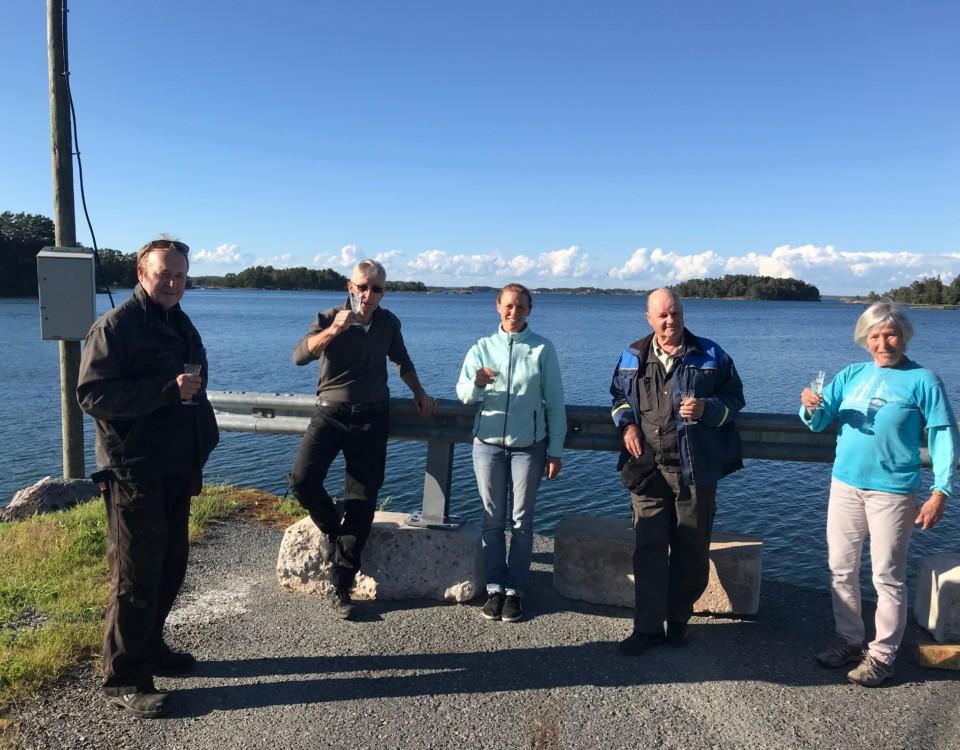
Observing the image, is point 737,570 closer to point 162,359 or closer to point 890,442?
point 890,442

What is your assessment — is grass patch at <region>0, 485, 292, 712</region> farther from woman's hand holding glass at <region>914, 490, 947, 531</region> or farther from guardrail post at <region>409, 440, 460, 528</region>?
woman's hand holding glass at <region>914, 490, 947, 531</region>

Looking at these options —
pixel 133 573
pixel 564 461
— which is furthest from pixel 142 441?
pixel 564 461

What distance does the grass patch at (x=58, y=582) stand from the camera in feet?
10.9

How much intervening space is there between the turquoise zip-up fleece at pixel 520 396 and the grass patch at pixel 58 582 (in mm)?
2413

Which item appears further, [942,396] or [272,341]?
[272,341]

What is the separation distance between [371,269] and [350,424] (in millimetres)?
930

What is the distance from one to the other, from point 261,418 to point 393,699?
248 centimetres

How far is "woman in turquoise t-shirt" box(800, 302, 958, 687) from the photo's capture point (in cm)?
339

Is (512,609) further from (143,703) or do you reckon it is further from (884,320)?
(884,320)

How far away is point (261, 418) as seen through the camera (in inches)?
198

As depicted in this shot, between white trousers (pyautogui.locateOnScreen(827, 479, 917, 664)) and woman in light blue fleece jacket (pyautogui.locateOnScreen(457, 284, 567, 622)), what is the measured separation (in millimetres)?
1578

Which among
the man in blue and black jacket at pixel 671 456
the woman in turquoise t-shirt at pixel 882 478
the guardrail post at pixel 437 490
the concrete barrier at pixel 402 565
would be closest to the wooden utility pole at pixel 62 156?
the concrete barrier at pixel 402 565

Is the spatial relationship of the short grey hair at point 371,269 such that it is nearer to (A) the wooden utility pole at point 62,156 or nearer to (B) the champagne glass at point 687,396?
(B) the champagne glass at point 687,396

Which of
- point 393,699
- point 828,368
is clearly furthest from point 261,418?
point 828,368
